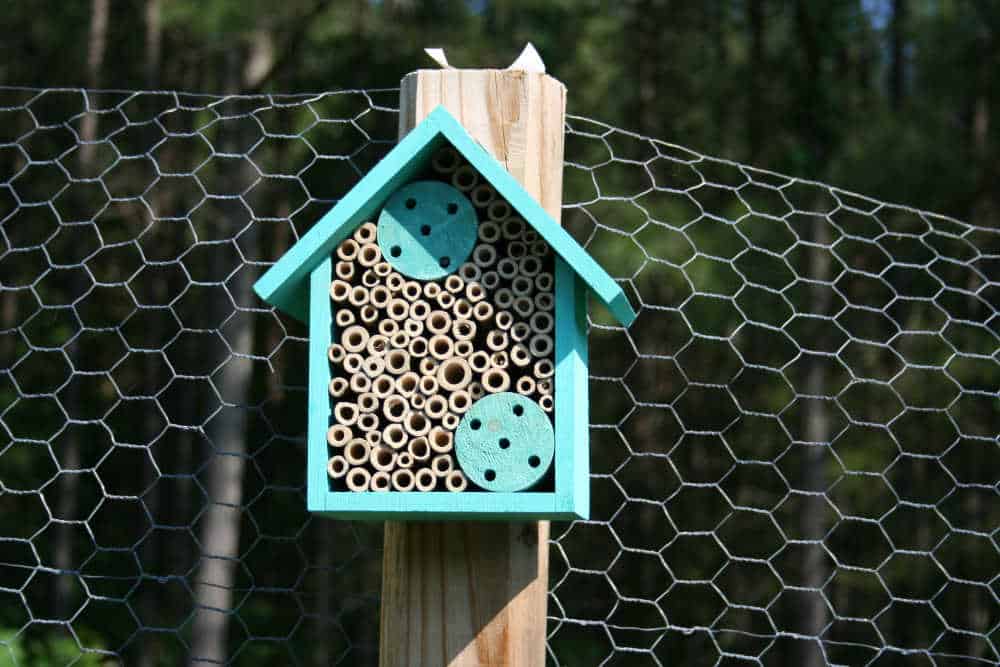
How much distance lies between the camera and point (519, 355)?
69.8 inches

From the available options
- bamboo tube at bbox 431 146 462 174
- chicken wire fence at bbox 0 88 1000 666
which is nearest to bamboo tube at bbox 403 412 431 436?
bamboo tube at bbox 431 146 462 174

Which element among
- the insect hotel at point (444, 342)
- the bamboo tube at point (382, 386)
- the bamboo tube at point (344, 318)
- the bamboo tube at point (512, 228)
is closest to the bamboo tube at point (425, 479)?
the insect hotel at point (444, 342)

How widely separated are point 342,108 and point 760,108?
114 inches

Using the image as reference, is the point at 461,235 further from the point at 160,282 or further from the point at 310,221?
the point at 160,282

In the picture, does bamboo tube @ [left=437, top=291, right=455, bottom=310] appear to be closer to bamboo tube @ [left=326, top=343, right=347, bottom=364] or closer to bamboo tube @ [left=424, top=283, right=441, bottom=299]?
bamboo tube @ [left=424, top=283, right=441, bottom=299]

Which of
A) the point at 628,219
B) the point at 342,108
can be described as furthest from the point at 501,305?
the point at 342,108

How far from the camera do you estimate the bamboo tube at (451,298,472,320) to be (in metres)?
1.78

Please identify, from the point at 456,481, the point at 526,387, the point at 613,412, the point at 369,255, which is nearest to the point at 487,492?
the point at 456,481

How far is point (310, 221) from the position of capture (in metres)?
10.2

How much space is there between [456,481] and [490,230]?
0.33 metres

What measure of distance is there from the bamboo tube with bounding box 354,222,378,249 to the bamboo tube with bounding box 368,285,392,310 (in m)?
0.06

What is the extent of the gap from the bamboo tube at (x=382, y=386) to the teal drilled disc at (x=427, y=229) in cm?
14

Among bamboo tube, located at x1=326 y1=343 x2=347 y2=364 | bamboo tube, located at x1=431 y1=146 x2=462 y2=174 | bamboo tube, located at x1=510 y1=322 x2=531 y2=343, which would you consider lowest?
bamboo tube, located at x1=326 y1=343 x2=347 y2=364

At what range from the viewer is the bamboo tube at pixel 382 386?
69.4 inches
